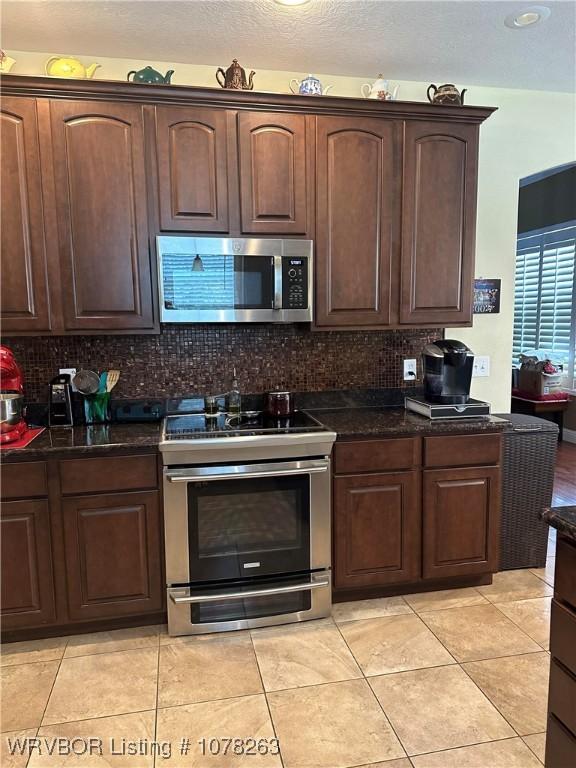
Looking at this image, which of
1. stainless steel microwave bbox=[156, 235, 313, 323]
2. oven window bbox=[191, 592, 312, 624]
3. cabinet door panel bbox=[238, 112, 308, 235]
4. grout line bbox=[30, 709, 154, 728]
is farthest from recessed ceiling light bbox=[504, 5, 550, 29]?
grout line bbox=[30, 709, 154, 728]

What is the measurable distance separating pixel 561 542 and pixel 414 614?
139 cm

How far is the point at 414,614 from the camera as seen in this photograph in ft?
8.20

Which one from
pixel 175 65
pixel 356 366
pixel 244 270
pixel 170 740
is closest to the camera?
pixel 170 740

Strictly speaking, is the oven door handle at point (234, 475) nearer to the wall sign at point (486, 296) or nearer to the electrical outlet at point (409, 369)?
the electrical outlet at point (409, 369)

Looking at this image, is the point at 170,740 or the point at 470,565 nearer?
the point at 170,740

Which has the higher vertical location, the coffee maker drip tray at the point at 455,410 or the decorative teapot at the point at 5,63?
the decorative teapot at the point at 5,63

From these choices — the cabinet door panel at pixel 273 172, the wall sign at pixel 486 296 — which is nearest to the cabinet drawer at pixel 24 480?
the cabinet door panel at pixel 273 172

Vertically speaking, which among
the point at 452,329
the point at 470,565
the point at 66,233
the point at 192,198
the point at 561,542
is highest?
the point at 192,198

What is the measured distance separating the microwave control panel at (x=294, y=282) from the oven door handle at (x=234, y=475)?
809 mm

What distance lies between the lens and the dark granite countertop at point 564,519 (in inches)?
47.9

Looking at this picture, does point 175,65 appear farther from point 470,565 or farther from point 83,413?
point 470,565

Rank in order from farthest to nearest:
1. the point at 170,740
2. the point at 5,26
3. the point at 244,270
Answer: the point at 244,270
the point at 5,26
the point at 170,740

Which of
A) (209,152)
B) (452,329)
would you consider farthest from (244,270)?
(452,329)

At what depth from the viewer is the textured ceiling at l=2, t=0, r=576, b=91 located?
87.5 inches
